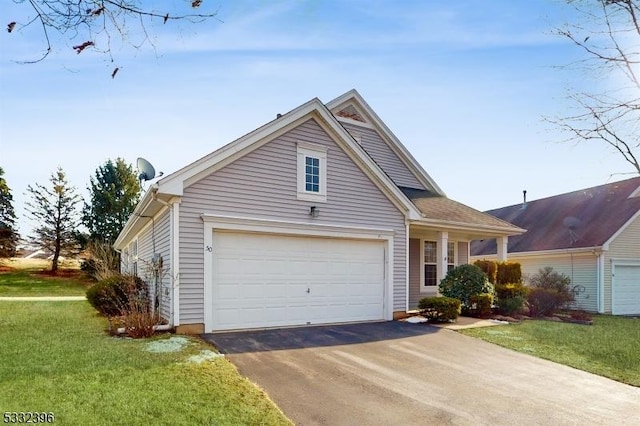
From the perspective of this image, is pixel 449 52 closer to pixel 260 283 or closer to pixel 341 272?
pixel 341 272

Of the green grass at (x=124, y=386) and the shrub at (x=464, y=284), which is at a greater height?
the shrub at (x=464, y=284)

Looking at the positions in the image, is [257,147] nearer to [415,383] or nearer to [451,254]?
[415,383]

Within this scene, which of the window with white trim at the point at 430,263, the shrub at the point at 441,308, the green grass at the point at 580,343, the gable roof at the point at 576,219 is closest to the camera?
the green grass at the point at 580,343

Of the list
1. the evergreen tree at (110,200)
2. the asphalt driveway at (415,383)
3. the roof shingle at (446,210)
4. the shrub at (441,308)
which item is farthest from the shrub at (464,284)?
the evergreen tree at (110,200)

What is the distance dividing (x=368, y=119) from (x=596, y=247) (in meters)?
11.0

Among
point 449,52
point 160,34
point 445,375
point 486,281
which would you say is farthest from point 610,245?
Answer: point 160,34

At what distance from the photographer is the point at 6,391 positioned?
5.34 meters

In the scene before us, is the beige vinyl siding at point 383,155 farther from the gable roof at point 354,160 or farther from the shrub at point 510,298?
the shrub at point 510,298

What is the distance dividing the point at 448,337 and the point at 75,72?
910cm

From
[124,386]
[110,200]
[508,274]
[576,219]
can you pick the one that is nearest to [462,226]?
[508,274]

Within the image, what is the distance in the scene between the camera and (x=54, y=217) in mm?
35250

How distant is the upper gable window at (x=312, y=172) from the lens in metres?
11.4

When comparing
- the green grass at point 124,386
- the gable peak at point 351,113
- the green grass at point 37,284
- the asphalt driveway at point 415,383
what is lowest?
the green grass at point 37,284

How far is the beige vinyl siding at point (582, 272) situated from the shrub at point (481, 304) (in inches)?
275
